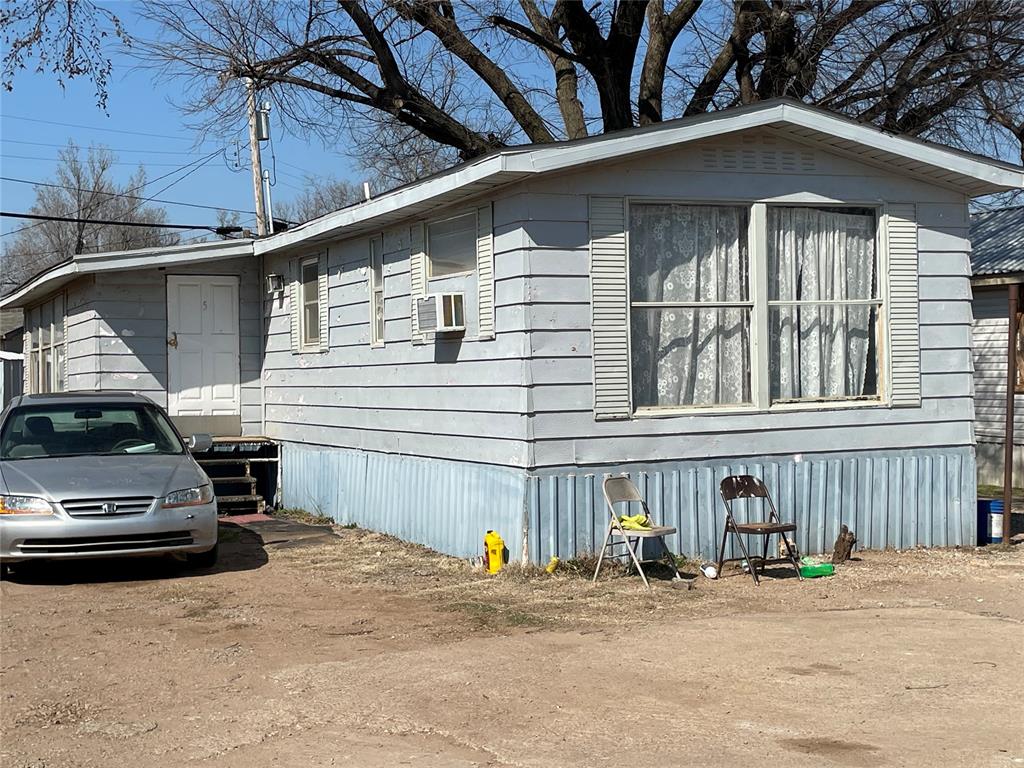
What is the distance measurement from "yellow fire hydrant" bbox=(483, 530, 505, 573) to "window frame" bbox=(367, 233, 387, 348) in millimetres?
3123

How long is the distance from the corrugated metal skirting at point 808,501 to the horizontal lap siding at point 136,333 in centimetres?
698

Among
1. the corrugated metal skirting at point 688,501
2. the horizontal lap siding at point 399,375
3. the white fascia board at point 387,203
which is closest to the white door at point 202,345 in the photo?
the horizontal lap siding at point 399,375

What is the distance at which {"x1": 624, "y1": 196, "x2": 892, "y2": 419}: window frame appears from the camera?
32.6ft

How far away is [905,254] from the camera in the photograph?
10.8 metres

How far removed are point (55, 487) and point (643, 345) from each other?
478 cm

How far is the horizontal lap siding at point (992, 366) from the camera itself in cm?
1644

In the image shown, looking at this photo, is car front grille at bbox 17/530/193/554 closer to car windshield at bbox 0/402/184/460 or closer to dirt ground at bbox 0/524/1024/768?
dirt ground at bbox 0/524/1024/768

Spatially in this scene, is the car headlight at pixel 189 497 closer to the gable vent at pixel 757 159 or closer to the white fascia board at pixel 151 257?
the gable vent at pixel 757 159

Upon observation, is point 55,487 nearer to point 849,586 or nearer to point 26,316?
point 849,586

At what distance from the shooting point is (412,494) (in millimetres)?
11500

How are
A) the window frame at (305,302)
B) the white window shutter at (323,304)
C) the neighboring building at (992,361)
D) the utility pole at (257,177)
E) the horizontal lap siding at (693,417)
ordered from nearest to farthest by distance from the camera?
1. the horizontal lap siding at (693,417)
2. the white window shutter at (323,304)
3. the window frame at (305,302)
4. the neighboring building at (992,361)
5. the utility pole at (257,177)

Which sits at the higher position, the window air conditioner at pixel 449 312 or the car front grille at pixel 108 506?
the window air conditioner at pixel 449 312

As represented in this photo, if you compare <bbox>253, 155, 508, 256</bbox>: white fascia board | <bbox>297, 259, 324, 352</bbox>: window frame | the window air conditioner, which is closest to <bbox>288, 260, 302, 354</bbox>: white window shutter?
<bbox>297, 259, 324, 352</bbox>: window frame

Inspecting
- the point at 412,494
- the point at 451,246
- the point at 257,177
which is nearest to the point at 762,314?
the point at 451,246
